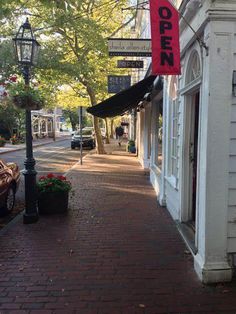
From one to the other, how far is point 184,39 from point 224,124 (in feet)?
7.07

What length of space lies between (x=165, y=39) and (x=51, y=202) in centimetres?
476

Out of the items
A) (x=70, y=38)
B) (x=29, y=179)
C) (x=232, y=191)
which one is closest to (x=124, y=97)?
(x=29, y=179)

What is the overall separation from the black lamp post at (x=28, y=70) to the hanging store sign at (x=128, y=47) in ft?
7.20

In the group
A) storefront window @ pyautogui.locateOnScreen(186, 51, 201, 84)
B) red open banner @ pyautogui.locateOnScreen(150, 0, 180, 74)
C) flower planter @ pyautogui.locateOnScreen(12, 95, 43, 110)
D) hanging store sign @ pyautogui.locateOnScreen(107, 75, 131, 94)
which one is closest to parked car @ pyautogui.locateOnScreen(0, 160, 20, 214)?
flower planter @ pyautogui.locateOnScreen(12, 95, 43, 110)

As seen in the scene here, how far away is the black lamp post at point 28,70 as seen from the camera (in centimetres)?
773

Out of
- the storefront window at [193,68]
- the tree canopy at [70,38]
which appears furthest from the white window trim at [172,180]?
the tree canopy at [70,38]

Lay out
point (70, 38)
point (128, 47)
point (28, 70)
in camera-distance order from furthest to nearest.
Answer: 1. point (70, 38)
2. point (128, 47)
3. point (28, 70)

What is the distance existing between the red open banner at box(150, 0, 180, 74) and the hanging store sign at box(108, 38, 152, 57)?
14.7 feet

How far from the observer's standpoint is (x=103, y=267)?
213 inches

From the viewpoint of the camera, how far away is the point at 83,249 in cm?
621

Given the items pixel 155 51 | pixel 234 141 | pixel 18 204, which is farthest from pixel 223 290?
pixel 18 204

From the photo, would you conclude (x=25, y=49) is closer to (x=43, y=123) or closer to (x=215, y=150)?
(x=215, y=150)

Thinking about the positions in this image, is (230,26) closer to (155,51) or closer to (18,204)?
(155,51)

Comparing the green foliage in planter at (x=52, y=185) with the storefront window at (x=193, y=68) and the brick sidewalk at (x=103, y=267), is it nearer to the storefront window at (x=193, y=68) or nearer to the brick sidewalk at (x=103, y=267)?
the brick sidewalk at (x=103, y=267)
